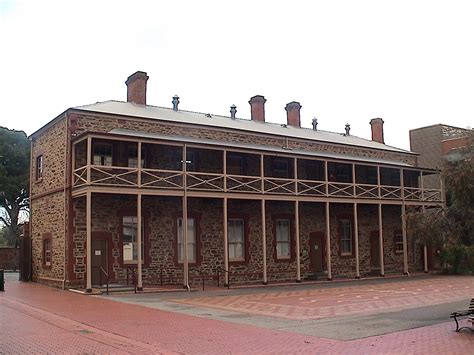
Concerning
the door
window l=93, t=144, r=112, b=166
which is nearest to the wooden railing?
window l=93, t=144, r=112, b=166

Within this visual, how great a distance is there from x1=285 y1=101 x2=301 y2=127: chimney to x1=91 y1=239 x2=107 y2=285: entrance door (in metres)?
15.8

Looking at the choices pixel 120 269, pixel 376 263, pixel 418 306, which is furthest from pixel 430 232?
pixel 376 263

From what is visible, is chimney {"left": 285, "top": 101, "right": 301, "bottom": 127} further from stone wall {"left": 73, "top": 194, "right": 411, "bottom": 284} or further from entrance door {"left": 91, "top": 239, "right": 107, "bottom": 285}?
entrance door {"left": 91, "top": 239, "right": 107, "bottom": 285}

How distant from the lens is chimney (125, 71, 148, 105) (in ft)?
84.3

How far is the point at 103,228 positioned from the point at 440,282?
14688mm

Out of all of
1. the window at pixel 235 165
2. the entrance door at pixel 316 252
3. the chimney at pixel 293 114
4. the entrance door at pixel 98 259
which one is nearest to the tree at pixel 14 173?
the chimney at pixel 293 114

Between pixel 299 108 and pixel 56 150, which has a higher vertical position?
pixel 299 108

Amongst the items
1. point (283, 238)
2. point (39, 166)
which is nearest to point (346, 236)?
point (283, 238)

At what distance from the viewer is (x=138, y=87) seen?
25.8 metres

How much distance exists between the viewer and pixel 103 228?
67.9ft

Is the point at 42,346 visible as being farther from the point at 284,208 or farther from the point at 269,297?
the point at 284,208

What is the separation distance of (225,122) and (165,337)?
1777 centimetres

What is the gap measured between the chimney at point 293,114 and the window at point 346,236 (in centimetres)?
720

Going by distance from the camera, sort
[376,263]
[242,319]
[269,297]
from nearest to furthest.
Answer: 1. [242,319]
2. [269,297]
3. [376,263]
